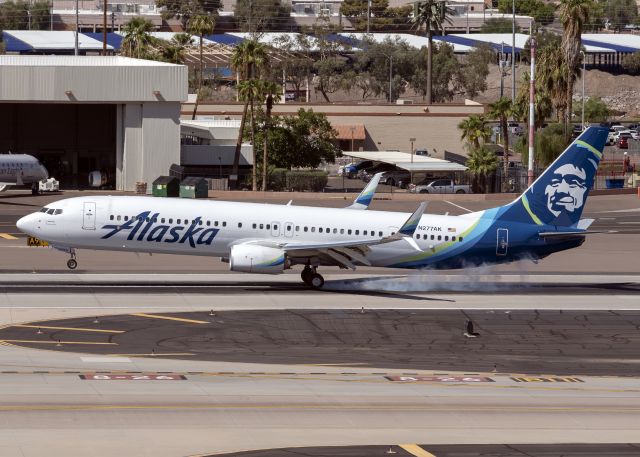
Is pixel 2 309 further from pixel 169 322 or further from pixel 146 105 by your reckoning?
pixel 146 105

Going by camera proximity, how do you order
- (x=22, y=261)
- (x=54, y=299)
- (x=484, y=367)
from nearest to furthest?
1. (x=484, y=367)
2. (x=54, y=299)
3. (x=22, y=261)

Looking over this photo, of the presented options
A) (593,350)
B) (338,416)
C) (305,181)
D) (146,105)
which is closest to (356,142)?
(305,181)

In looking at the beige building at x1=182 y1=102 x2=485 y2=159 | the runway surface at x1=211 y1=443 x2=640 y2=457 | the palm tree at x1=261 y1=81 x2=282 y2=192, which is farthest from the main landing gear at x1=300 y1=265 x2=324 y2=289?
the beige building at x1=182 y1=102 x2=485 y2=159

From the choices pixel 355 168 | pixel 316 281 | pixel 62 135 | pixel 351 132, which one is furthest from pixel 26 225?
pixel 351 132

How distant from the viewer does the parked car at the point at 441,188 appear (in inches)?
4326

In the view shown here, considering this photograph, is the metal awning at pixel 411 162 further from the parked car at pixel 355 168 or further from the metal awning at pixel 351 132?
the metal awning at pixel 351 132

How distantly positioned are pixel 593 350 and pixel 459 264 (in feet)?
42.9

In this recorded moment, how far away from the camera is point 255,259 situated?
161 feet

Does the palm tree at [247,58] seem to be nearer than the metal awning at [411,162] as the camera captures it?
No

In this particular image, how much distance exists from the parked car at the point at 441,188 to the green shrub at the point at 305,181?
329 inches

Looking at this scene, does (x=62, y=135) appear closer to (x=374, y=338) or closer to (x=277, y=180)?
(x=277, y=180)

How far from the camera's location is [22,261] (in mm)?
60562

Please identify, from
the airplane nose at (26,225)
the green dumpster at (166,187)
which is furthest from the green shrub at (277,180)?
the airplane nose at (26,225)

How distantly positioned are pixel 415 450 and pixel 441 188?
8488 centimetres
